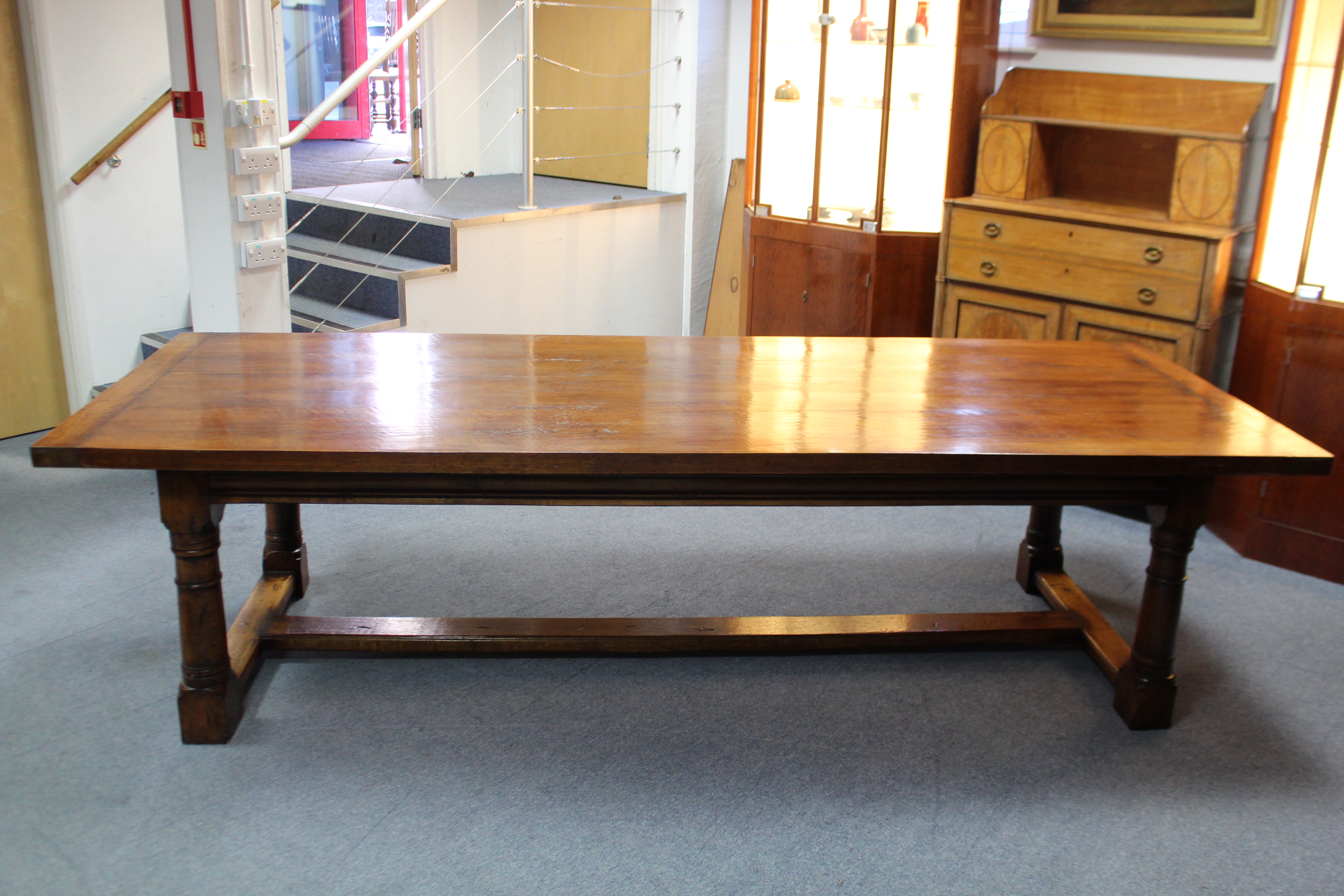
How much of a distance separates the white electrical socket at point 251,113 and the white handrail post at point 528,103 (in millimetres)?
1211

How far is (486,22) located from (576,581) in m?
3.73

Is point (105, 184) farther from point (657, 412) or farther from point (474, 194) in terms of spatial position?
point (657, 412)

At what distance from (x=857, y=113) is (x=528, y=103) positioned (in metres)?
1.39

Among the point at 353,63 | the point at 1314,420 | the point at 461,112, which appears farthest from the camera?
the point at 353,63

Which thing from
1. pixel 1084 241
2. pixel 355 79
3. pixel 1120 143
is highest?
pixel 355 79

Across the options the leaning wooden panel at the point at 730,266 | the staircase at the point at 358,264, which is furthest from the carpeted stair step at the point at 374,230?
the leaning wooden panel at the point at 730,266

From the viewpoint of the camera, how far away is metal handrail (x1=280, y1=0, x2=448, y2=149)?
3.67 m

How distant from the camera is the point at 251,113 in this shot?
345 cm

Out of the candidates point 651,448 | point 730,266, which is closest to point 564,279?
point 730,266

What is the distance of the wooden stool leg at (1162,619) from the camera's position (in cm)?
227

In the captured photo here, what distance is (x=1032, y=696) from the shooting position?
8.42ft

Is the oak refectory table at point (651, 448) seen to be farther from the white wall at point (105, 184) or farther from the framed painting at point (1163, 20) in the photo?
the white wall at point (105, 184)

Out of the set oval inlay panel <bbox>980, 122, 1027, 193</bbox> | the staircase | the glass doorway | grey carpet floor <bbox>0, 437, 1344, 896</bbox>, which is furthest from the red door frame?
grey carpet floor <bbox>0, 437, 1344, 896</bbox>

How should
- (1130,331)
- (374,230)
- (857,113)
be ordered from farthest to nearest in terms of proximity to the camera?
1. (374,230)
2. (857,113)
3. (1130,331)
